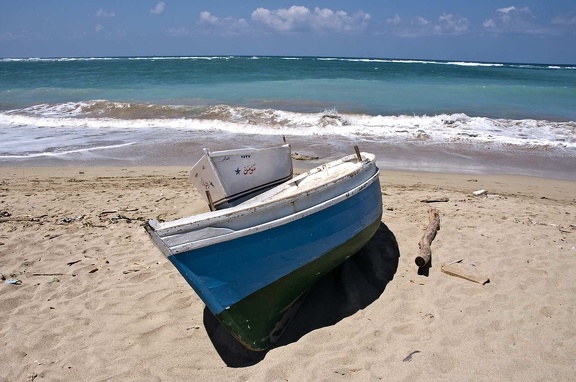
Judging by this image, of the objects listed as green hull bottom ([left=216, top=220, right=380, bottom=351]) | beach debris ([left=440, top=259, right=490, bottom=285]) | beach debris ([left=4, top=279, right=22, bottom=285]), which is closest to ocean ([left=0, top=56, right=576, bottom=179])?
beach debris ([left=440, top=259, right=490, bottom=285])

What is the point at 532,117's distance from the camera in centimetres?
1650

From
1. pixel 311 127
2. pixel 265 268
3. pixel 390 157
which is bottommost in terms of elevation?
pixel 390 157

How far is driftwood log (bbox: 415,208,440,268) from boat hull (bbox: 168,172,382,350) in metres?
1.05

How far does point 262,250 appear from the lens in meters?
3.64

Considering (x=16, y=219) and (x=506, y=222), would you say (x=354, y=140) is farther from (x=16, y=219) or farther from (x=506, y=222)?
(x=16, y=219)

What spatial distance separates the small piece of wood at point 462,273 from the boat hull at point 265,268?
130 cm

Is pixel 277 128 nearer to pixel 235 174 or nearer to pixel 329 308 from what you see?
pixel 235 174

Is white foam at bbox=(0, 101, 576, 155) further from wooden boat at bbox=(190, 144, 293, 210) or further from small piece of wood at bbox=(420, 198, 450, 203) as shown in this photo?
wooden boat at bbox=(190, 144, 293, 210)

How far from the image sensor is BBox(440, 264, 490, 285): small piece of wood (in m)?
4.63

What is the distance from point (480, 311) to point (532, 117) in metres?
14.8

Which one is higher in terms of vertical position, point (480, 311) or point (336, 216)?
point (336, 216)

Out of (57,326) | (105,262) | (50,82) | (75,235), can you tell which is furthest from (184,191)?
(50,82)

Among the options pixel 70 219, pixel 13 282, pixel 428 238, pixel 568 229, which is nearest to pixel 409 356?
pixel 428 238

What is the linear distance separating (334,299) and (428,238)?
1.74m
